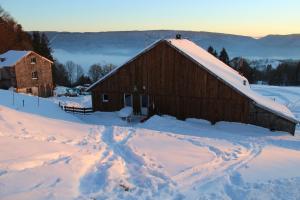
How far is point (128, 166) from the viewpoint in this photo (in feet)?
41.9

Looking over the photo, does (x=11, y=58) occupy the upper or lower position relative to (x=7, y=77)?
upper

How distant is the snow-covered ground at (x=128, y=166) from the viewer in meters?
10.1

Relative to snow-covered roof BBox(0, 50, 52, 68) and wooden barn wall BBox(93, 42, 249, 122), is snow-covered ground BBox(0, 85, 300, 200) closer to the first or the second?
wooden barn wall BBox(93, 42, 249, 122)

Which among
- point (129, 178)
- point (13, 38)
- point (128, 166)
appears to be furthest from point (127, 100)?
point (13, 38)

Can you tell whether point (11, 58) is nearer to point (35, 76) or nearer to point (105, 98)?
point (35, 76)

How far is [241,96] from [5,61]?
A: 36906 mm

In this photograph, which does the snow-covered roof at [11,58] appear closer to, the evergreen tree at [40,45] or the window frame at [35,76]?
the window frame at [35,76]

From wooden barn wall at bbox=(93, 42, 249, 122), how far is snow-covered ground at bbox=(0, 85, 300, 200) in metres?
7.14

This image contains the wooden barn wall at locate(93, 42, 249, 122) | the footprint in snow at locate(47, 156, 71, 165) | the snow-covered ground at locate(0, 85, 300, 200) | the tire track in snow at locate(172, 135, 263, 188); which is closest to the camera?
the snow-covered ground at locate(0, 85, 300, 200)

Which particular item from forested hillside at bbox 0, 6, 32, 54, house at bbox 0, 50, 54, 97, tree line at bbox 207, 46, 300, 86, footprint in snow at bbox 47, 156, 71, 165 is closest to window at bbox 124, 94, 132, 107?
footprint in snow at bbox 47, 156, 71, 165

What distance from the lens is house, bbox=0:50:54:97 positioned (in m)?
50.7

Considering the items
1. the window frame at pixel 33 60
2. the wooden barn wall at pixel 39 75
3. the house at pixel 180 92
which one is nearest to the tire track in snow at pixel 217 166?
the house at pixel 180 92

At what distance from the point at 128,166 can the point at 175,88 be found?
16679 mm

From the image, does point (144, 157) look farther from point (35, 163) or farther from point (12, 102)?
point (12, 102)
